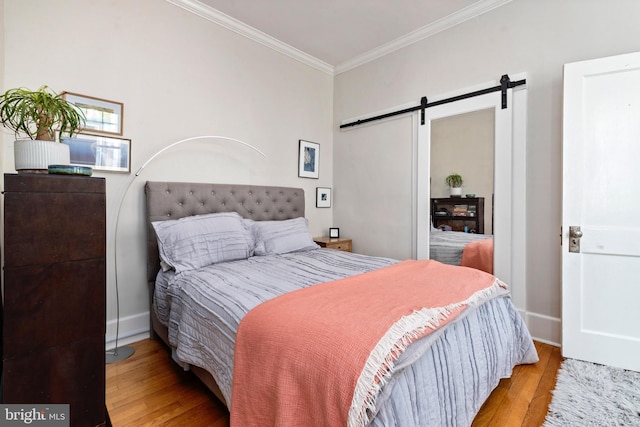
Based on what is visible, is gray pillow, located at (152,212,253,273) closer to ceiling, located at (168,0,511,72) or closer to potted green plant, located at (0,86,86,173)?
potted green plant, located at (0,86,86,173)

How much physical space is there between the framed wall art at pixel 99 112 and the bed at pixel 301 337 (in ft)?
1.70

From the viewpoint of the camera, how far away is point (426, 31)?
3.10 metres

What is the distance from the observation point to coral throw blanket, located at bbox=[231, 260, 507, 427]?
97 cm

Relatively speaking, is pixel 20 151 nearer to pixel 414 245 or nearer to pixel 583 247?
pixel 414 245

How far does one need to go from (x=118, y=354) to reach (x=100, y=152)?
58.7 inches

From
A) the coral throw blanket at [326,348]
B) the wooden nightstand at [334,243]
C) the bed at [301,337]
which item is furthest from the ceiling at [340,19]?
the coral throw blanket at [326,348]

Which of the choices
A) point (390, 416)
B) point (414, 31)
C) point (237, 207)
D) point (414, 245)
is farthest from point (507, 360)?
point (414, 31)

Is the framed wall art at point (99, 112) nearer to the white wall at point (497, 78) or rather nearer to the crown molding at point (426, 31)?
the white wall at point (497, 78)

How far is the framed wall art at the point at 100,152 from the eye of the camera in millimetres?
2168

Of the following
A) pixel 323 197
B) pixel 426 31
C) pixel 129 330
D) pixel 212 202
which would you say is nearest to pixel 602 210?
pixel 426 31

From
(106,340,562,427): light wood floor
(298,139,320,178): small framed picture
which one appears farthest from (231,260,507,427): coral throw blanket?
(298,139,320,178): small framed picture

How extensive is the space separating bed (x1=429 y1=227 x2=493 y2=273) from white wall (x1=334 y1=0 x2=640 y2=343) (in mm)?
291

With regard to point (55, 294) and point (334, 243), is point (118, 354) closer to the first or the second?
point (55, 294)

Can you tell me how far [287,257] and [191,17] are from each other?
91.1 inches
